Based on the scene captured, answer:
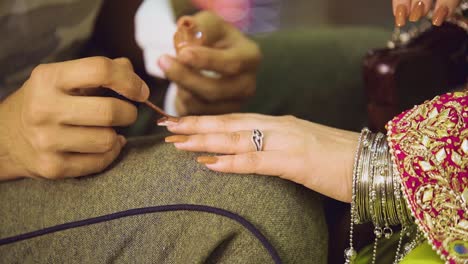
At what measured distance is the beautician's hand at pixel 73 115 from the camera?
62cm

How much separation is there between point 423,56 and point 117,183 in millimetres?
570

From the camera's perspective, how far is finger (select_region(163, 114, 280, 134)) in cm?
71

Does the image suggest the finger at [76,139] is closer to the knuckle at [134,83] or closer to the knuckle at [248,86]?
the knuckle at [134,83]

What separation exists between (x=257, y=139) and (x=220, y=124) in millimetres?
61

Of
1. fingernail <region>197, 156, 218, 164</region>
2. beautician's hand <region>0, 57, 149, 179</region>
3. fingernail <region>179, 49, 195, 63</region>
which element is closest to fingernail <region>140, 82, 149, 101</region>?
beautician's hand <region>0, 57, 149, 179</region>

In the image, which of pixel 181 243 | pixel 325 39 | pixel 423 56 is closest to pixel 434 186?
pixel 181 243

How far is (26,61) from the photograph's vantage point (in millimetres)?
889

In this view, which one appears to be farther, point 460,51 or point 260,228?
point 460,51

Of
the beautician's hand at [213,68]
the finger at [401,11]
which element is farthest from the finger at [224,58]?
the finger at [401,11]

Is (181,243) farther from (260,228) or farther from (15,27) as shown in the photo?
(15,27)

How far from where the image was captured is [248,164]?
2.11ft

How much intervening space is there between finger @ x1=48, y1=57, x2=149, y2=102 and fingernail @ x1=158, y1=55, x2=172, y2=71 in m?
0.29

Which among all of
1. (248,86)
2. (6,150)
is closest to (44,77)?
(6,150)

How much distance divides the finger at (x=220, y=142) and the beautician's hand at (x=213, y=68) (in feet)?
0.84
